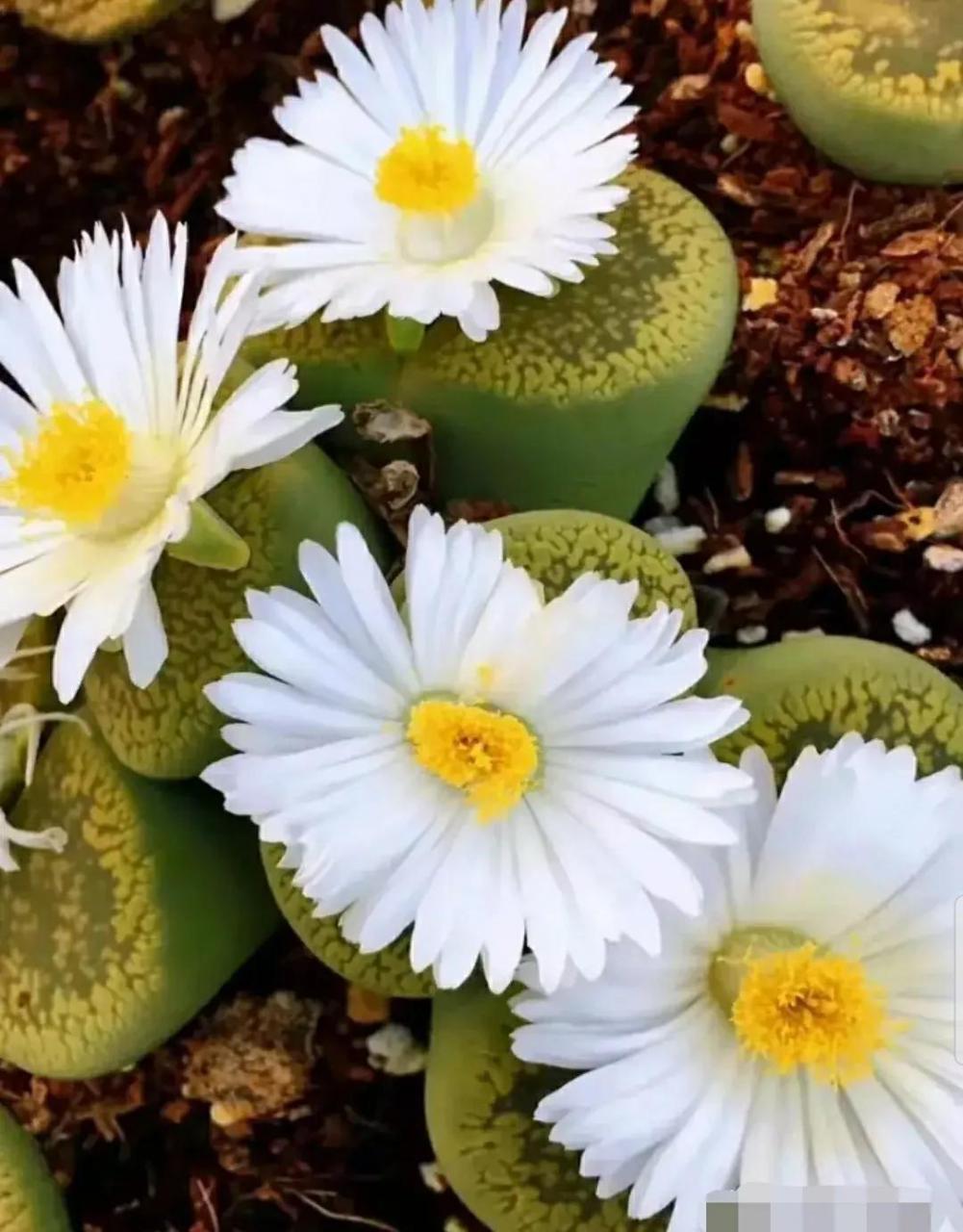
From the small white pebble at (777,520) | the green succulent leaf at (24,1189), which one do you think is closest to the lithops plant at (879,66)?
the small white pebble at (777,520)

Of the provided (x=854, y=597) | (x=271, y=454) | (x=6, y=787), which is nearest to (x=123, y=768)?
(x=6, y=787)

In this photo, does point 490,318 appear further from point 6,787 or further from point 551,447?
point 6,787

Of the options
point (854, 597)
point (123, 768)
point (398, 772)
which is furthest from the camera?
point (854, 597)

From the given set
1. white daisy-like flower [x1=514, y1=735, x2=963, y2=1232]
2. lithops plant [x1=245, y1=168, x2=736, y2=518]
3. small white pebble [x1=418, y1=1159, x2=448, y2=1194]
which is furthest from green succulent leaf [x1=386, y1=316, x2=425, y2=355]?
small white pebble [x1=418, y1=1159, x2=448, y2=1194]

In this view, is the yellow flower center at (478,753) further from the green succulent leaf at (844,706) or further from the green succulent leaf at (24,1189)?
the green succulent leaf at (24,1189)

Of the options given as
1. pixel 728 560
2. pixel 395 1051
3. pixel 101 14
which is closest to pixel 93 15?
pixel 101 14

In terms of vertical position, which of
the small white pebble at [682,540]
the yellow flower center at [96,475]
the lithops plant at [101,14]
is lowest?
the small white pebble at [682,540]

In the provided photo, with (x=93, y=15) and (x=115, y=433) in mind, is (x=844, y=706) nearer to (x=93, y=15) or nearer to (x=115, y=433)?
(x=115, y=433)
